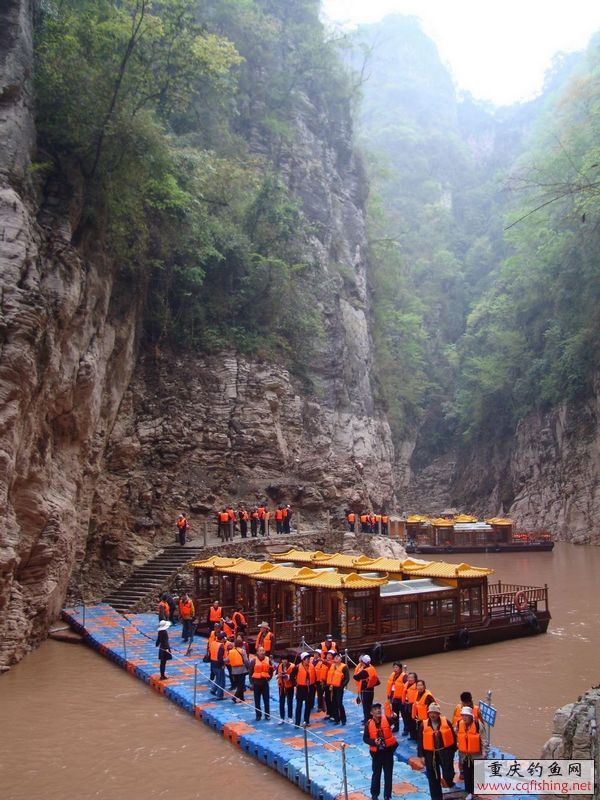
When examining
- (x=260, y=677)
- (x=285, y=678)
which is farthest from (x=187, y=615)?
(x=285, y=678)

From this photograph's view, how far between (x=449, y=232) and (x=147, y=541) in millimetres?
61884

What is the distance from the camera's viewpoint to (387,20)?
110 meters

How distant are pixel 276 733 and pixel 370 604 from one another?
6.64m

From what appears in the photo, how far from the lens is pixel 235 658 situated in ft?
42.1

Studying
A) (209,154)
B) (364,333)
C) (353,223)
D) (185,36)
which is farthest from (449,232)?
(185,36)

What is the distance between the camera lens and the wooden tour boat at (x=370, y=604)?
17094mm

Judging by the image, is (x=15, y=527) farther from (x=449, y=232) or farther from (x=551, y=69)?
(x=551, y=69)

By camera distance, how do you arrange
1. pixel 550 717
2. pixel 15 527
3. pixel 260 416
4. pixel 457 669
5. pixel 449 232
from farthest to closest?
pixel 449 232, pixel 260 416, pixel 457 669, pixel 15 527, pixel 550 717

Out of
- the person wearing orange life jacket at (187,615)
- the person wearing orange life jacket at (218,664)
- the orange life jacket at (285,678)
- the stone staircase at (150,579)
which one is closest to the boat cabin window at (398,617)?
the person wearing orange life jacket at (187,615)

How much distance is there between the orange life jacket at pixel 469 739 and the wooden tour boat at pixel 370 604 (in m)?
8.18

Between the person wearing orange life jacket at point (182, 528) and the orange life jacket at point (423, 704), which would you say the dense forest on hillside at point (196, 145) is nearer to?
the person wearing orange life jacket at point (182, 528)

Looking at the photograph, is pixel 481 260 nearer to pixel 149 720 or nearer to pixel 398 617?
pixel 398 617

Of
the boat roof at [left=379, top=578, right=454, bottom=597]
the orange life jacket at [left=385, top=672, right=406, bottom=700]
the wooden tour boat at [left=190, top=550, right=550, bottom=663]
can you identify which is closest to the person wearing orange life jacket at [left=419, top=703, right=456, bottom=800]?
the orange life jacket at [left=385, top=672, right=406, bottom=700]

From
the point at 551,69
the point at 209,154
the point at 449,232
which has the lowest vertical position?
the point at 209,154
